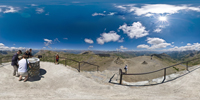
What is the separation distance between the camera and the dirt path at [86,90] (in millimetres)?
5633

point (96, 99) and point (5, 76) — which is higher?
point (5, 76)

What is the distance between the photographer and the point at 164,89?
689 cm

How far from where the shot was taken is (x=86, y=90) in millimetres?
6816

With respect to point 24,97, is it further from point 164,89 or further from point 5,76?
point 164,89

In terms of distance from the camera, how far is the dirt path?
18.5ft

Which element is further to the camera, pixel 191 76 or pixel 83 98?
pixel 191 76

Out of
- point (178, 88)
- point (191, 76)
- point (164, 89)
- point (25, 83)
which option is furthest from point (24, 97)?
point (191, 76)

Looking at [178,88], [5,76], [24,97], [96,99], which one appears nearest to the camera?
[24,97]

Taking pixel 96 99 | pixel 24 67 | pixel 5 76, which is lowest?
pixel 96 99

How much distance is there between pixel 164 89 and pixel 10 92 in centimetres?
996

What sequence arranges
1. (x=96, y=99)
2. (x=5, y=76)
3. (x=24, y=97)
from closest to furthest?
(x=24, y=97)
(x=96, y=99)
(x=5, y=76)

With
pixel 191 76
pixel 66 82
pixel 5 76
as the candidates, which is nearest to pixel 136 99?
pixel 66 82

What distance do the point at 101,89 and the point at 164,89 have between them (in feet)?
14.8

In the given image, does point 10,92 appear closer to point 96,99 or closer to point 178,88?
point 96,99
